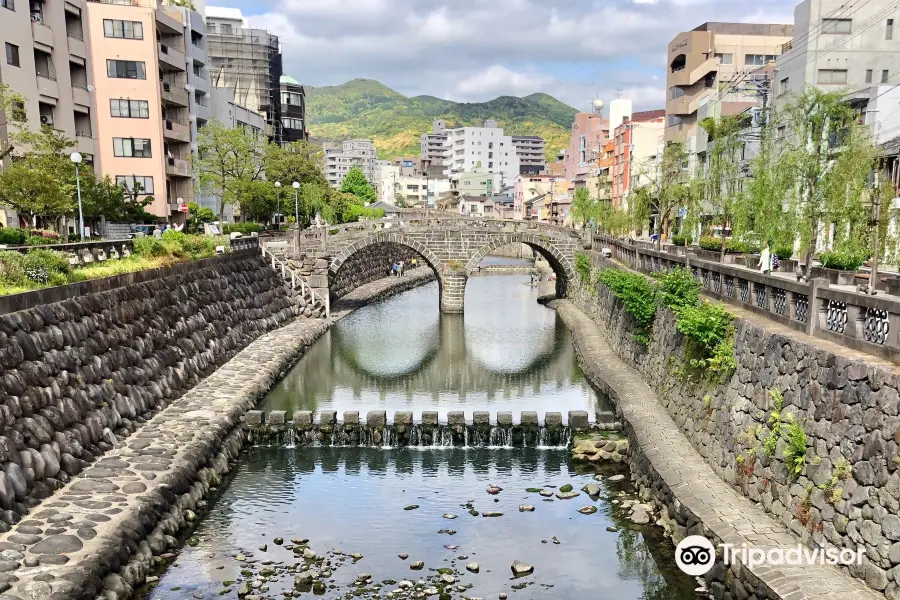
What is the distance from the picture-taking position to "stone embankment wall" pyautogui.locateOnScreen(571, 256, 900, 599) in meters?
8.20

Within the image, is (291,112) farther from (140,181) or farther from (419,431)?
(419,431)

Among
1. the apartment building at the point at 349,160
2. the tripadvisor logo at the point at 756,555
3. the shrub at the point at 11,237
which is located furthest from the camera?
the apartment building at the point at 349,160

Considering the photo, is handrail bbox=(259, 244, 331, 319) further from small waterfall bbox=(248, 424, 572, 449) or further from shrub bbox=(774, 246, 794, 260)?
shrub bbox=(774, 246, 794, 260)

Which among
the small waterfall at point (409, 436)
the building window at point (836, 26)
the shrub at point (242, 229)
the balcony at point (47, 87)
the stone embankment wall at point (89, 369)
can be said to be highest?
the building window at point (836, 26)

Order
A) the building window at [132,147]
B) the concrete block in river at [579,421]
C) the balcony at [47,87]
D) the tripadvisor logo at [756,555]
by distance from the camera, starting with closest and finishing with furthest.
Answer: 1. the tripadvisor logo at [756,555]
2. the concrete block in river at [579,421]
3. the balcony at [47,87]
4. the building window at [132,147]

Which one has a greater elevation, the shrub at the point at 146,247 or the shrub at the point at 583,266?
the shrub at the point at 146,247

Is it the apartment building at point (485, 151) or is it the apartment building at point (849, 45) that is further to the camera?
the apartment building at point (485, 151)

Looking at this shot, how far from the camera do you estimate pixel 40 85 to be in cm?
3288

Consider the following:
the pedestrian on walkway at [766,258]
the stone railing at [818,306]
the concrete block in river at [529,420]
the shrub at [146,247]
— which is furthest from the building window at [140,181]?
the pedestrian on walkway at [766,258]

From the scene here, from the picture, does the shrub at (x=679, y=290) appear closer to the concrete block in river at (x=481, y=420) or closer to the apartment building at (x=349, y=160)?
the concrete block in river at (x=481, y=420)

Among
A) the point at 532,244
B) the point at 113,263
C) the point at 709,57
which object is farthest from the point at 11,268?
the point at 709,57

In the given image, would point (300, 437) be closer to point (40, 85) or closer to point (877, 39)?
point (40, 85)

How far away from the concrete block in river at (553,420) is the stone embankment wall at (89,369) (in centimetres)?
1046

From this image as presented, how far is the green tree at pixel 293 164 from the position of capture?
50.6m
